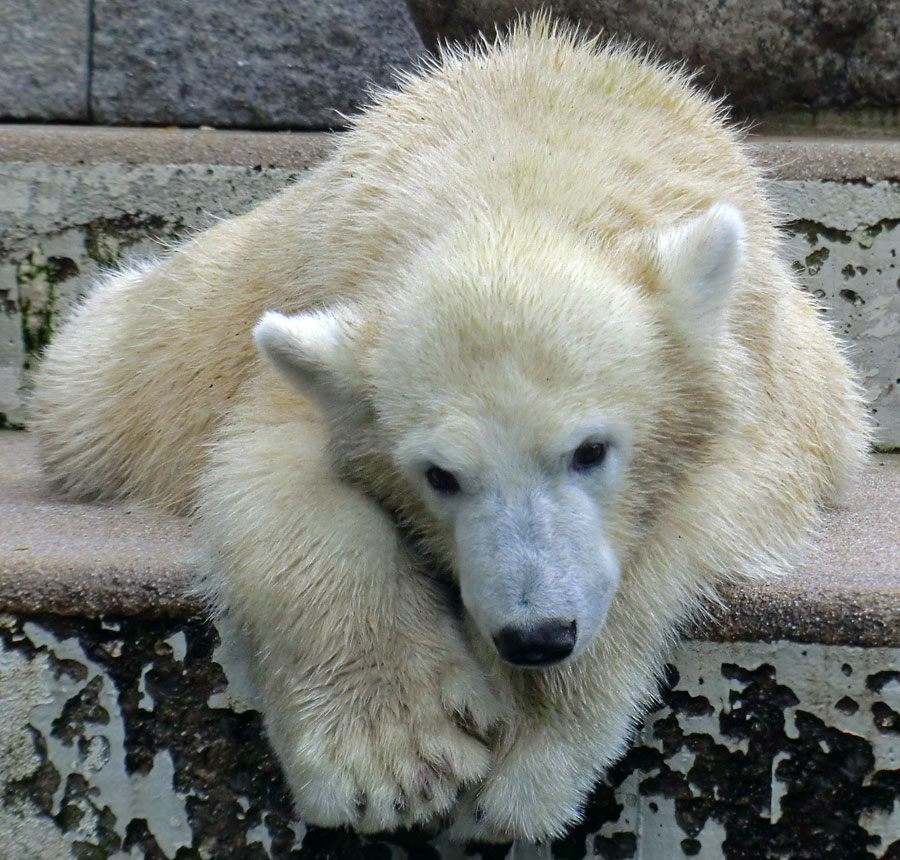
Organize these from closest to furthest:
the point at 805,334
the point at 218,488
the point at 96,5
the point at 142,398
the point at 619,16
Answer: the point at 218,488 < the point at 805,334 < the point at 142,398 < the point at 619,16 < the point at 96,5

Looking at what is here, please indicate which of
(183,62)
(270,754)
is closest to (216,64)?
(183,62)

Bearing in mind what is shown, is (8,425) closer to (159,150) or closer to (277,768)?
(159,150)

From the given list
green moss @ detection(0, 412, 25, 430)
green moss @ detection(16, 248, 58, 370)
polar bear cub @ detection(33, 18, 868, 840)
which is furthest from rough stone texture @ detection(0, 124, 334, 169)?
polar bear cub @ detection(33, 18, 868, 840)

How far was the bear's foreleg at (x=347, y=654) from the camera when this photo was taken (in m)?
1.44

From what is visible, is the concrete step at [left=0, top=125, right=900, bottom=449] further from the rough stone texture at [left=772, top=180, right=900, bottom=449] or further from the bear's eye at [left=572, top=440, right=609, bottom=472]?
the bear's eye at [left=572, top=440, right=609, bottom=472]

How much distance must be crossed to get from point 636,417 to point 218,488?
0.59 m

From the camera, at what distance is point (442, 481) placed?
1493 mm

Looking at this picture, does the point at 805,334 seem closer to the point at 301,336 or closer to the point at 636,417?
the point at 636,417

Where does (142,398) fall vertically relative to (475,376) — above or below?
below

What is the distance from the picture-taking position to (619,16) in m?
3.23

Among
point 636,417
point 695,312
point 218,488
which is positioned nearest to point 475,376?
point 636,417

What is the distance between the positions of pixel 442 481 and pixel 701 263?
1.36 feet

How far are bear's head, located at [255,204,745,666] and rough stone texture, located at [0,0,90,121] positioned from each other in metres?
2.33

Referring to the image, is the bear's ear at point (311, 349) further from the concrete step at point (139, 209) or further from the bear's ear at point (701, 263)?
the concrete step at point (139, 209)
